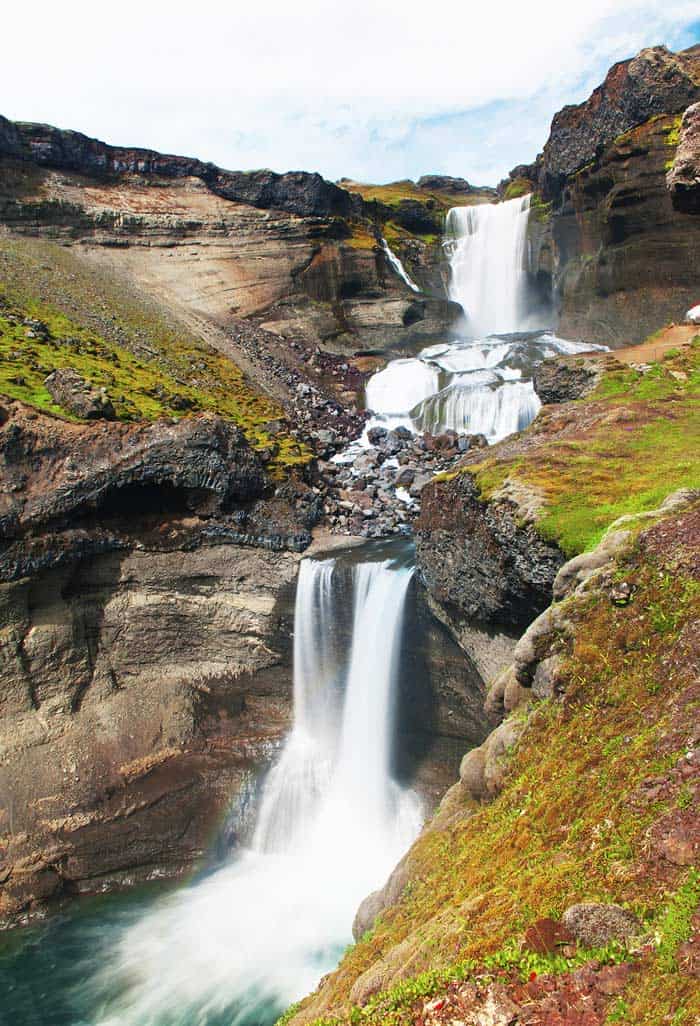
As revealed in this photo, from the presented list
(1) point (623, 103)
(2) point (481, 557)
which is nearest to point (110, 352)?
(2) point (481, 557)

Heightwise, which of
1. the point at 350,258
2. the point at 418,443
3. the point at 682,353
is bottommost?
the point at 418,443

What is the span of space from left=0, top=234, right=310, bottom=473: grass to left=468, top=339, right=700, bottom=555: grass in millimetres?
12218

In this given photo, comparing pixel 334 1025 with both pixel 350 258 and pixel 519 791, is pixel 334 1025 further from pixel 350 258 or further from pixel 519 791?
pixel 350 258

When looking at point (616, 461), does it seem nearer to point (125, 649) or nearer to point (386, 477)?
point (125, 649)

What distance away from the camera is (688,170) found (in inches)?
490

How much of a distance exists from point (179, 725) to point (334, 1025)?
49.0ft

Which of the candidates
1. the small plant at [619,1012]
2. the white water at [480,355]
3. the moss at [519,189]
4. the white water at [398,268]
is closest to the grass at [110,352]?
the white water at [480,355]

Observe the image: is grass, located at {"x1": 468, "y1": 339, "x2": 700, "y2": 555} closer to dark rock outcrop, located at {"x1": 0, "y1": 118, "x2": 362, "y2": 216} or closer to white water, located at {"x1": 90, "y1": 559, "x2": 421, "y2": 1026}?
white water, located at {"x1": 90, "y1": 559, "x2": 421, "y2": 1026}

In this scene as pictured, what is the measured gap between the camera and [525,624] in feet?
46.2

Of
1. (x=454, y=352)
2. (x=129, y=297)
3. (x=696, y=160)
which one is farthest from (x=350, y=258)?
(x=696, y=160)

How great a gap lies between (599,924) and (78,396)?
21465mm

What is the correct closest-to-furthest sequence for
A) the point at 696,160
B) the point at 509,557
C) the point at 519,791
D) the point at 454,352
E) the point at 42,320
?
the point at 519,791, the point at 696,160, the point at 509,557, the point at 42,320, the point at 454,352

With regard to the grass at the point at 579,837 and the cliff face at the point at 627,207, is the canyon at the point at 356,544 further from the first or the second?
the cliff face at the point at 627,207

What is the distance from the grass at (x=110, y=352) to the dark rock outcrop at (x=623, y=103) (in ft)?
88.0
